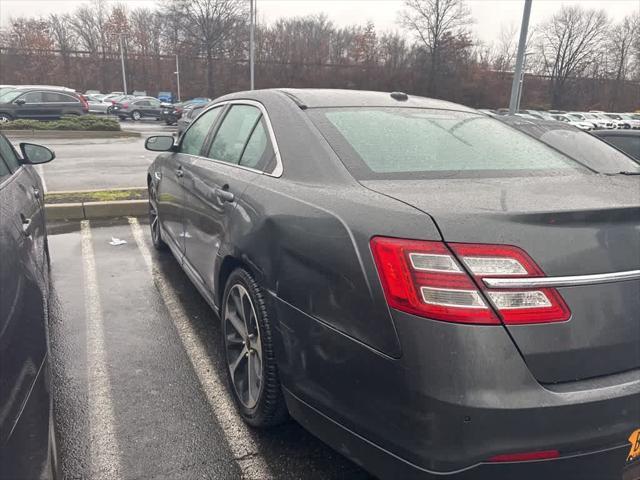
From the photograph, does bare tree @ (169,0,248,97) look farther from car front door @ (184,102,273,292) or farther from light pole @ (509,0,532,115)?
car front door @ (184,102,273,292)

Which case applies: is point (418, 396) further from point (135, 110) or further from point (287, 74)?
point (287, 74)

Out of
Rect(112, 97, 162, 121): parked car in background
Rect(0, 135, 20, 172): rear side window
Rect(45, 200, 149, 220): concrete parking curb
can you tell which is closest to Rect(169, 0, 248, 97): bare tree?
Rect(112, 97, 162, 121): parked car in background

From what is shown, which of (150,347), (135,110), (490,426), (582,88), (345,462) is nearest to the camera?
(490,426)

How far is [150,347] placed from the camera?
3.52 meters

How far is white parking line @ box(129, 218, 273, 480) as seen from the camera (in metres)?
2.39

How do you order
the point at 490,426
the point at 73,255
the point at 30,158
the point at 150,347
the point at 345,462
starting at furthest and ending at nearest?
1. the point at 73,255
2. the point at 30,158
3. the point at 150,347
4. the point at 345,462
5. the point at 490,426

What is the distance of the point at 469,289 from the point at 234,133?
222 centimetres

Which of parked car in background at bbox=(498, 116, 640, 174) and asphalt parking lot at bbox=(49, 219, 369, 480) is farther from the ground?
parked car in background at bbox=(498, 116, 640, 174)

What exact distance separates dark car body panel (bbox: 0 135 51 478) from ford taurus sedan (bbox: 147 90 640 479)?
904mm

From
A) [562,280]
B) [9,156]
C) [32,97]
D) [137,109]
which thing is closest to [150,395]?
[9,156]

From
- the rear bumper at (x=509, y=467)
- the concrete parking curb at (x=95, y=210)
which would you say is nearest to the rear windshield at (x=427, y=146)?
the rear bumper at (x=509, y=467)

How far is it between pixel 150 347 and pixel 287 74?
6140 centimetres

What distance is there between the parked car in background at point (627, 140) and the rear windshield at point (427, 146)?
13.1 feet

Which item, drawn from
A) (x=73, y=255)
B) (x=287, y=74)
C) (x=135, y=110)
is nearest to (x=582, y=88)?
(x=287, y=74)
